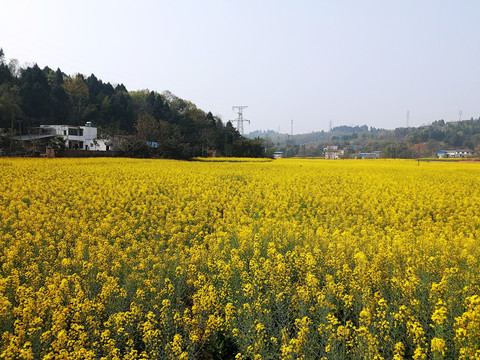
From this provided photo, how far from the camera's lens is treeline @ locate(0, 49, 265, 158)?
53375 millimetres

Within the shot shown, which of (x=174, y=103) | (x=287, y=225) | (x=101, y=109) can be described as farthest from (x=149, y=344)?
(x=174, y=103)

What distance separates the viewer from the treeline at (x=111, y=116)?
175 feet

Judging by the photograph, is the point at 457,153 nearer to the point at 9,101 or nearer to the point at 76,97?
the point at 76,97

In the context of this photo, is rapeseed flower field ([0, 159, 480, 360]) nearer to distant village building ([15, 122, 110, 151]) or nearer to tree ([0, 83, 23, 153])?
tree ([0, 83, 23, 153])

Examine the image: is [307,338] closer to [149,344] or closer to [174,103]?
[149,344]

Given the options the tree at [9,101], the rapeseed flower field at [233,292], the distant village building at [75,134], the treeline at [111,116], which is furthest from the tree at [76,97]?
the rapeseed flower field at [233,292]

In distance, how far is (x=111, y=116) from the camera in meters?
75.0

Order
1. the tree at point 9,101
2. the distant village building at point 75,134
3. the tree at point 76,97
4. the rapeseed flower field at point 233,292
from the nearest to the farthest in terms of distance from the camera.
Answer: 1. the rapeseed flower field at point 233,292
2. the tree at point 9,101
3. the distant village building at point 75,134
4. the tree at point 76,97

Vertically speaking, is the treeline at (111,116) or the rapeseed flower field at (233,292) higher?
the treeline at (111,116)

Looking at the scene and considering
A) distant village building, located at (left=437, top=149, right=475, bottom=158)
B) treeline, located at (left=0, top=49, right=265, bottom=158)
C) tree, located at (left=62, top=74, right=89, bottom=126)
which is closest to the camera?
treeline, located at (left=0, top=49, right=265, bottom=158)

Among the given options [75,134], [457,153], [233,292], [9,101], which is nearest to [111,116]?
[75,134]

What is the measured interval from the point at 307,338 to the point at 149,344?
194 centimetres

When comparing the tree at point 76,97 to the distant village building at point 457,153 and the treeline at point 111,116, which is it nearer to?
the treeline at point 111,116

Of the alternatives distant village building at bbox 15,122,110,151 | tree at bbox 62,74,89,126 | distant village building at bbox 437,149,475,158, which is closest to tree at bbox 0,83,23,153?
distant village building at bbox 15,122,110,151
